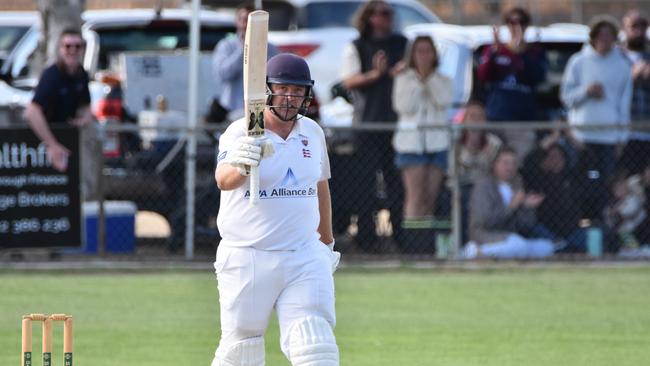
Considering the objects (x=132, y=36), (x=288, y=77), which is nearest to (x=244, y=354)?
(x=288, y=77)

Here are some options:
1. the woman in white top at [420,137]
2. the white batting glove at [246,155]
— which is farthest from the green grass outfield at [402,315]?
the white batting glove at [246,155]

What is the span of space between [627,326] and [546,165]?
4.36m

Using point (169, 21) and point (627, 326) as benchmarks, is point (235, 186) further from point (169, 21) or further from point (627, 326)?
point (169, 21)

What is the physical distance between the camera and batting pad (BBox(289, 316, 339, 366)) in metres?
7.86

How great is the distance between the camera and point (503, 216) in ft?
55.0

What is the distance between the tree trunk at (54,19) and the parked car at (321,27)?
139 inches

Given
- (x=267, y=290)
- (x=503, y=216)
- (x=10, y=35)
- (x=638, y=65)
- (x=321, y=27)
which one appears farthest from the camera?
(x=321, y=27)

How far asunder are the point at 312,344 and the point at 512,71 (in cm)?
1004

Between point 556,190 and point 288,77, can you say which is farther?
point 556,190

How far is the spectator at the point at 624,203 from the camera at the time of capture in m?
16.8

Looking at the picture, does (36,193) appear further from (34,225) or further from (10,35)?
(10,35)

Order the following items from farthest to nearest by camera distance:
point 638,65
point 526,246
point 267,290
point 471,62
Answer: point 471,62
point 638,65
point 526,246
point 267,290

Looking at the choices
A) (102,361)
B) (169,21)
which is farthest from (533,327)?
(169,21)

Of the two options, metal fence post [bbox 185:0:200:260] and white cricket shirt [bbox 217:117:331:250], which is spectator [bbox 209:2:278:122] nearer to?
metal fence post [bbox 185:0:200:260]
